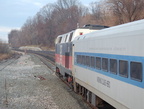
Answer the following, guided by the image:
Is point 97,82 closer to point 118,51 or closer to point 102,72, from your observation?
point 102,72

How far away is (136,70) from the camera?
4957 mm

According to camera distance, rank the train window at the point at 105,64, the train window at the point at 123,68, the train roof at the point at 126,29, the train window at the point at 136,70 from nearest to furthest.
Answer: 1. the train window at the point at 136,70
2. the train roof at the point at 126,29
3. the train window at the point at 123,68
4. the train window at the point at 105,64

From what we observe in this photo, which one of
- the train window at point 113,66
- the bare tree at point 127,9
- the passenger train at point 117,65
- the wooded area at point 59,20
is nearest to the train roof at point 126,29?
the passenger train at point 117,65

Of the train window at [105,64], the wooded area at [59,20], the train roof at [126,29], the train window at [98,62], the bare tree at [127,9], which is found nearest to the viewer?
the train roof at [126,29]

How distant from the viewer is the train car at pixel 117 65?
4.86m

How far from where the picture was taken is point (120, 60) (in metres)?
5.75

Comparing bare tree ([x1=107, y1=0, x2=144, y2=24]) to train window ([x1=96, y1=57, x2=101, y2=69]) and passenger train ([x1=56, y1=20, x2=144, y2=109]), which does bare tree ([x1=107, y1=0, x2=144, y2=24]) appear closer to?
passenger train ([x1=56, y1=20, x2=144, y2=109])

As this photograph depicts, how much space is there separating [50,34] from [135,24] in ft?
294

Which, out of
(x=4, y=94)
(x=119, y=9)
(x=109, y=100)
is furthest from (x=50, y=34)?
(x=109, y=100)

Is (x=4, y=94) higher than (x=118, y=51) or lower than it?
lower

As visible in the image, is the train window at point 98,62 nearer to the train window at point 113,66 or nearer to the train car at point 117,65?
the train car at point 117,65

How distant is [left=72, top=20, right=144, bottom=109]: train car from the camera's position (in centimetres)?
486

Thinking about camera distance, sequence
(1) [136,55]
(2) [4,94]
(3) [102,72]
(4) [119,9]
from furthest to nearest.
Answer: (4) [119,9], (2) [4,94], (3) [102,72], (1) [136,55]

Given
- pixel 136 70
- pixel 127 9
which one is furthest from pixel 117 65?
pixel 127 9
